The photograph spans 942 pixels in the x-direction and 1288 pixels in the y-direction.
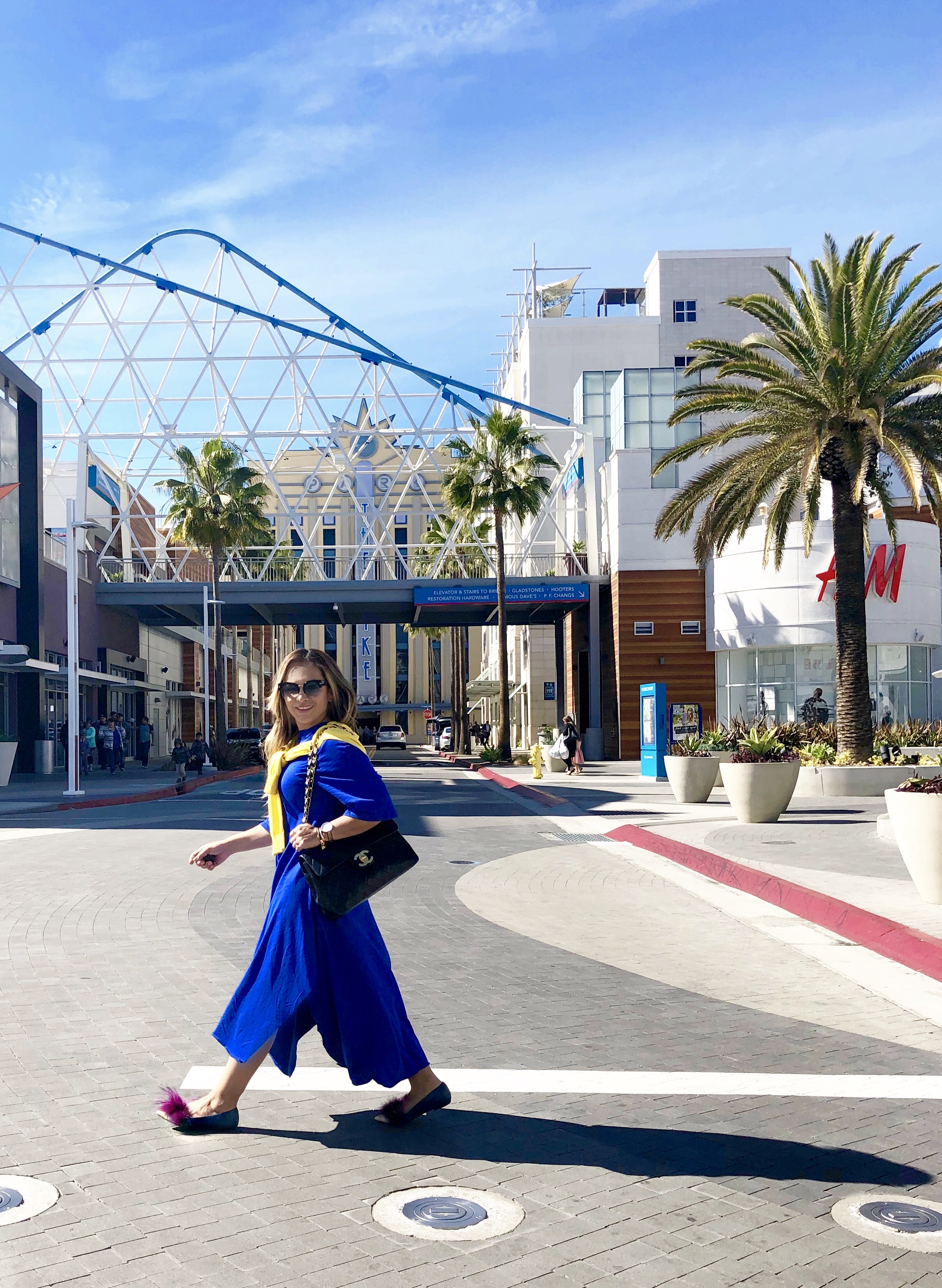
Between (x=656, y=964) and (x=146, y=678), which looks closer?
(x=656, y=964)

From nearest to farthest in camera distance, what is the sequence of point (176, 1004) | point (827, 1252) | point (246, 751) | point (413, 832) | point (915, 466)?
point (827, 1252), point (176, 1004), point (413, 832), point (915, 466), point (246, 751)

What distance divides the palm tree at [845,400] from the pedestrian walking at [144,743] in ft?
97.7

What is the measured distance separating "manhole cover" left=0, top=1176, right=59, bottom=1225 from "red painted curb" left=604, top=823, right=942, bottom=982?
552 cm

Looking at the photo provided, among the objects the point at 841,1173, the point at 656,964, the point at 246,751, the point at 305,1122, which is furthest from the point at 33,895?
the point at 246,751

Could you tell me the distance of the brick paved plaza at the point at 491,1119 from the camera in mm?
3666

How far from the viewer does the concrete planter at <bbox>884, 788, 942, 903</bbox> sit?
9.69m

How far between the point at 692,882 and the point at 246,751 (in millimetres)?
35367

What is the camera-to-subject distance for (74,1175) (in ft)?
14.1

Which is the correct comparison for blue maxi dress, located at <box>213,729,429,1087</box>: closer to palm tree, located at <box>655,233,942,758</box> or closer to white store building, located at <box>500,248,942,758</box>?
palm tree, located at <box>655,233,942,758</box>

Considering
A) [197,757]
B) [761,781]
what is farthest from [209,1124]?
[197,757]

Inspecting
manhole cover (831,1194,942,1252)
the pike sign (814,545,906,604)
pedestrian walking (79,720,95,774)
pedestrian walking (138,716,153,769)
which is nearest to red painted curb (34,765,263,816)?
pedestrian walking (79,720,95,774)

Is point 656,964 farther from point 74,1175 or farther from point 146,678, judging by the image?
point 146,678

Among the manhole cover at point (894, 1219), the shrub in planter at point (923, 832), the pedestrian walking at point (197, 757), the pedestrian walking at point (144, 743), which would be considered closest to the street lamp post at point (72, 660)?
the pedestrian walking at point (197, 757)

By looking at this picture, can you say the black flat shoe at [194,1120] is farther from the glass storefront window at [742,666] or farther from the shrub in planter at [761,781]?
the glass storefront window at [742,666]
